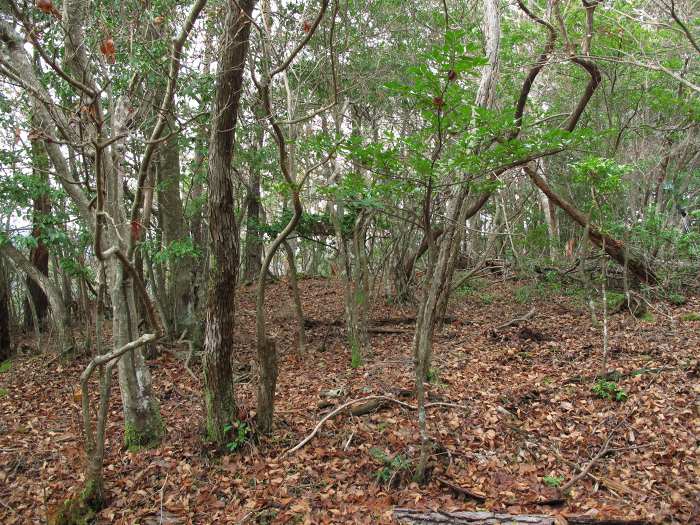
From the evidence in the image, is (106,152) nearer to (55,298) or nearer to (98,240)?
(98,240)

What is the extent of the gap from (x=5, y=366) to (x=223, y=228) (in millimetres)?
7347

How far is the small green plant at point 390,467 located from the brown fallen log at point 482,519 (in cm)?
51

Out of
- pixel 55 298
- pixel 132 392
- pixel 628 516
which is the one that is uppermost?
pixel 55 298

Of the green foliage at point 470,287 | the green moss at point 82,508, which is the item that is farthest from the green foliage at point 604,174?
the green moss at point 82,508

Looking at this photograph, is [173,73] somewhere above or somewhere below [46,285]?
above

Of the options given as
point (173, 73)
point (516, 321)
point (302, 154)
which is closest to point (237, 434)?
point (173, 73)

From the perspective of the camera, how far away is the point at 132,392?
5.11 meters

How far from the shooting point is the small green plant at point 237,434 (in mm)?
4781

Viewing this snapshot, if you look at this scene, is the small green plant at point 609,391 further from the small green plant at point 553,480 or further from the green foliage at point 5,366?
the green foliage at point 5,366

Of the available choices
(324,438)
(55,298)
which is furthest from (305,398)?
(55,298)

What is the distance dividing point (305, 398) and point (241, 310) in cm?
586

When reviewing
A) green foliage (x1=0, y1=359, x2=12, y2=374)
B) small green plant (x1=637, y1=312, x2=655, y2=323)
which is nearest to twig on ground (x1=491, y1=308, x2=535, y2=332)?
small green plant (x1=637, y1=312, x2=655, y2=323)

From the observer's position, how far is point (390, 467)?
4.37 metres

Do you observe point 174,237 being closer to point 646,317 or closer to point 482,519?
point 482,519
